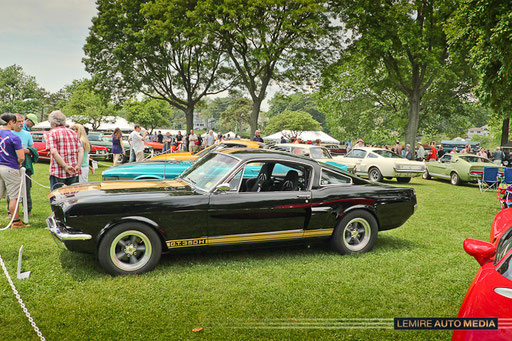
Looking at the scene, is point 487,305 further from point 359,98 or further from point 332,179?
point 359,98

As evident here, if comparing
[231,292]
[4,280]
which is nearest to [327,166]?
[231,292]

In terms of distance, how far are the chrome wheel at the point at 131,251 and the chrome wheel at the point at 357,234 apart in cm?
280

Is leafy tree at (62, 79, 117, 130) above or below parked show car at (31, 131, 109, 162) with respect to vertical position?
above

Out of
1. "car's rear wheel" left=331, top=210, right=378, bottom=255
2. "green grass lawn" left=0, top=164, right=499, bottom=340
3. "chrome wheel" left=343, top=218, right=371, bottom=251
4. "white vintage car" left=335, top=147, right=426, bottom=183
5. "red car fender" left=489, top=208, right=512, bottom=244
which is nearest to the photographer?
"green grass lawn" left=0, top=164, right=499, bottom=340

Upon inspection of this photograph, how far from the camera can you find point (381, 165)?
52.4 ft

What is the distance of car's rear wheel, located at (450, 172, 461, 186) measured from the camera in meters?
16.5

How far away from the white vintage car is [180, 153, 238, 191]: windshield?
11.8 metres

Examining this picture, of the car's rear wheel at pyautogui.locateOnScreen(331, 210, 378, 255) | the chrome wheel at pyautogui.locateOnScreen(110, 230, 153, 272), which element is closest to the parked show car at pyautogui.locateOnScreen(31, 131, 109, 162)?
the chrome wheel at pyautogui.locateOnScreen(110, 230, 153, 272)

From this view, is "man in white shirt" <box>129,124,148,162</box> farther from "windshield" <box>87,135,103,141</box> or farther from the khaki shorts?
"windshield" <box>87,135,103,141</box>

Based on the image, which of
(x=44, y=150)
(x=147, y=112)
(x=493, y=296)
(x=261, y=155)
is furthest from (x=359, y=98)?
(x=147, y=112)

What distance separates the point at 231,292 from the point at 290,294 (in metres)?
0.65

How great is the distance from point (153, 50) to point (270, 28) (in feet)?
27.7

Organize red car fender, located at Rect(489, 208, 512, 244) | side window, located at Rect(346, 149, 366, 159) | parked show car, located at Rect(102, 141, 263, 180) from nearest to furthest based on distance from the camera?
red car fender, located at Rect(489, 208, 512, 244) → parked show car, located at Rect(102, 141, 263, 180) → side window, located at Rect(346, 149, 366, 159)

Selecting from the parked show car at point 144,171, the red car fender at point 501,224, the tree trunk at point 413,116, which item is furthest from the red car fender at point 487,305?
the tree trunk at point 413,116
